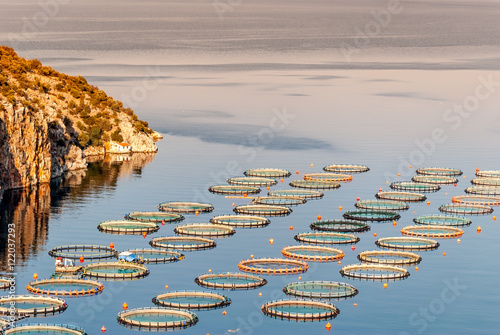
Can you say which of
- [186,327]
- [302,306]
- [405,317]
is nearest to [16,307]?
[186,327]

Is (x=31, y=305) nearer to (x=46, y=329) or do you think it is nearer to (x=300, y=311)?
(x=46, y=329)

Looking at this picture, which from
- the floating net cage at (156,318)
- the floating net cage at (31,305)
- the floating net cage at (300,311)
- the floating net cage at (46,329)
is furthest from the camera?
the floating net cage at (300,311)

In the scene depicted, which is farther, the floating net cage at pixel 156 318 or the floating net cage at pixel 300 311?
the floating net cage at pixel 300 311

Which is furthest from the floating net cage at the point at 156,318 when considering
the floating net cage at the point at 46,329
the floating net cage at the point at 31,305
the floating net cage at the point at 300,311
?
the floating net cage at the point at 300,311

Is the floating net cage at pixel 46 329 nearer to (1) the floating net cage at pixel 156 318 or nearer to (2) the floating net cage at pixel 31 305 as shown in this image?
(2) the floating net cage at pixel 31 305

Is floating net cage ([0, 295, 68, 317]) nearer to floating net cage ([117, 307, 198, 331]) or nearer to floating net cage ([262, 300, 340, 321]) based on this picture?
floating net cage ([117, 307, 198, 331])

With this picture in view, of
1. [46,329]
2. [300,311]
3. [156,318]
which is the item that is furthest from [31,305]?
[300,311]
